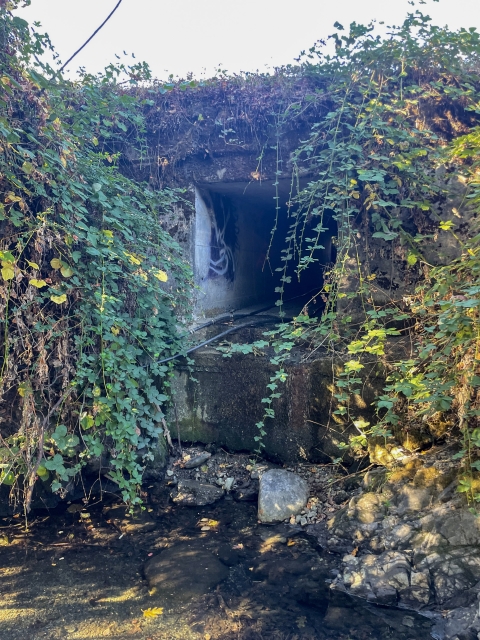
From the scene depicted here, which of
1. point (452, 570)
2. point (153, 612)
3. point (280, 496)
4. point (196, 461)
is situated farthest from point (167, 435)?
point (452, 570)

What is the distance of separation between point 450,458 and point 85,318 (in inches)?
105

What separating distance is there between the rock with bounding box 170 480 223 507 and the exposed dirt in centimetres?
8

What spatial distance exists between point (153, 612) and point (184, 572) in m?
0.38

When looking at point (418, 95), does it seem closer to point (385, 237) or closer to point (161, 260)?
point (385, 237)

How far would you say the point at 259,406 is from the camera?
13.6ft

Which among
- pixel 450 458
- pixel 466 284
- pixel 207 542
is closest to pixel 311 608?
pixel 207 542

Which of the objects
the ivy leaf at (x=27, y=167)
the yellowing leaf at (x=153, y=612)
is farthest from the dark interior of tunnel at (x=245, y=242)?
the yellowing leaf at (x=153, y=612)

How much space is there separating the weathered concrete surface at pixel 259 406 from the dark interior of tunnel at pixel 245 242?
0.81 metres

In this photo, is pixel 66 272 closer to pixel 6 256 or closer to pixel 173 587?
pixel 6 256

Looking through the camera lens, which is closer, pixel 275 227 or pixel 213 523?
pixel 213 523

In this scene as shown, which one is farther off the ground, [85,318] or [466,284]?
[466,284]

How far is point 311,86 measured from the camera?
14.5 ft

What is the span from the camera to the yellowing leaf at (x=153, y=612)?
2.55 metres

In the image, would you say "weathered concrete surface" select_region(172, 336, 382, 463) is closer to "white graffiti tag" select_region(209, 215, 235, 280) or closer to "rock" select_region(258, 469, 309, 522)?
"rock" select_region(258, 469, 309, 522)
